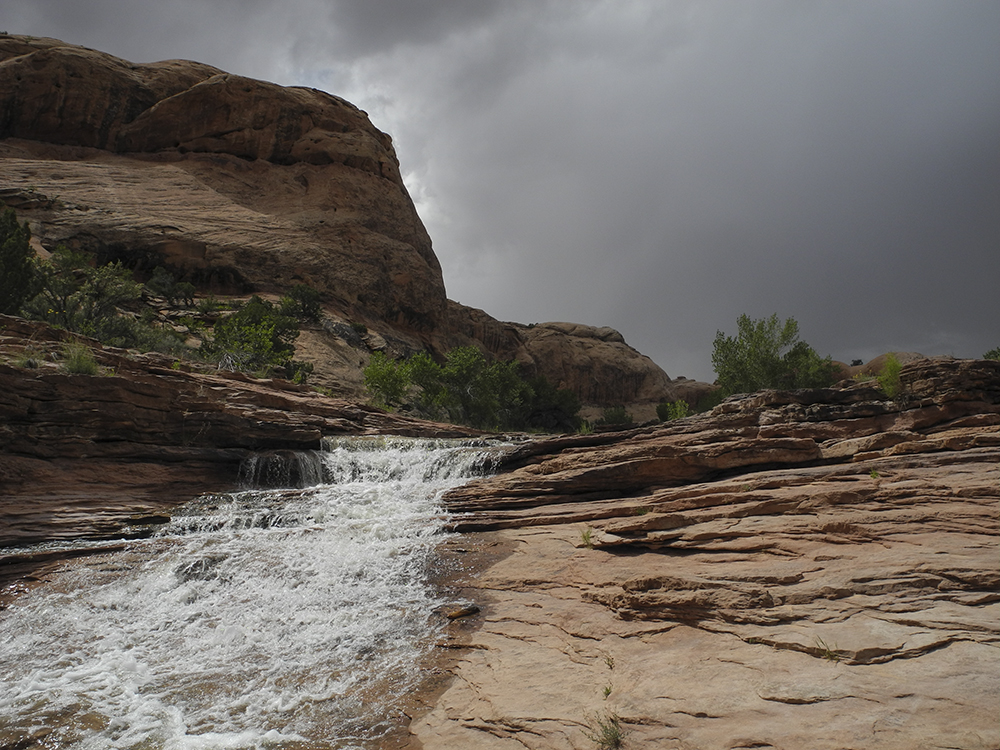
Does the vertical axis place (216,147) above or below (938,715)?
above

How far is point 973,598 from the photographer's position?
17.0 feet

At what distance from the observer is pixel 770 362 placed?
36125 mm

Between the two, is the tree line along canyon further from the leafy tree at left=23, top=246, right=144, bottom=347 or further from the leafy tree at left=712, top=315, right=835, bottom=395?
the leafy tree at left=712, top=315, right=835, bottom=395

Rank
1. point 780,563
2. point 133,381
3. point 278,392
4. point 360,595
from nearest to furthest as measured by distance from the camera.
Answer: point 780,563 < point 360,595 < point 133,381 < point 278,392

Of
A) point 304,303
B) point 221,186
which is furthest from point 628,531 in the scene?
point 221,186

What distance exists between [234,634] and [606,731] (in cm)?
558

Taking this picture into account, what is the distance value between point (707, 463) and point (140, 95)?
217 feet

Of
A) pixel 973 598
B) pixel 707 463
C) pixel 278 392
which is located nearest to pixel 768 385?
pixel 707 463

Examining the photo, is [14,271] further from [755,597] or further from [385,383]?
[755,597]

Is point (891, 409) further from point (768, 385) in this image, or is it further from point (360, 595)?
point (768, 385)

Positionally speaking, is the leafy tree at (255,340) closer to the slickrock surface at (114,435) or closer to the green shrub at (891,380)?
the slickrock surface at (114,435)

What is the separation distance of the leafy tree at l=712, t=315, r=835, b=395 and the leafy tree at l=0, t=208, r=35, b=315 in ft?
128

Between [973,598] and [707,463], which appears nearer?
[973,598]

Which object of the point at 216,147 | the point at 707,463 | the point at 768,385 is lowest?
the point at 707,463
